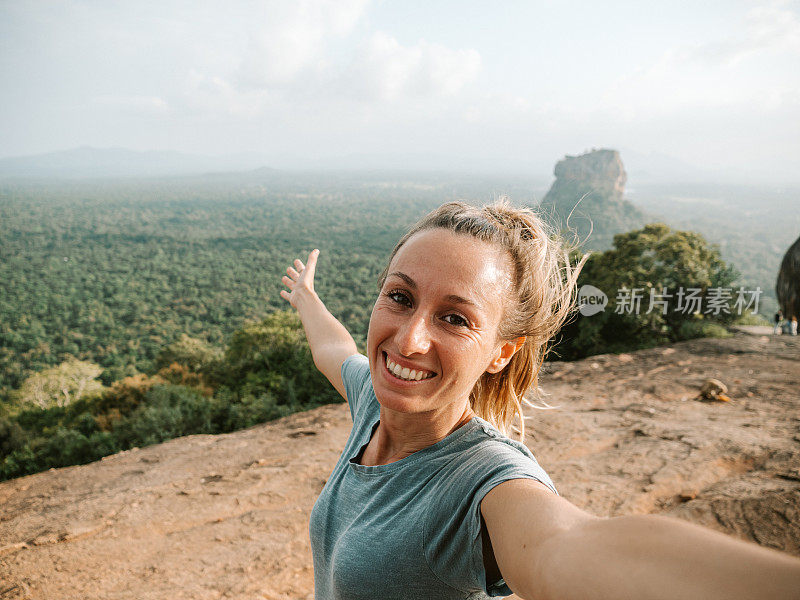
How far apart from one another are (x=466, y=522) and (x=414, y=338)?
17.4 inches

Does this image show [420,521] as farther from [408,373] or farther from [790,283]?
[790,283]

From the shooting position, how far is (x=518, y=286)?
1370mm

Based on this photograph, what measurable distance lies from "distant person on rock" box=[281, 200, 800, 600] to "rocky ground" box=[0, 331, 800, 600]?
2228 mm

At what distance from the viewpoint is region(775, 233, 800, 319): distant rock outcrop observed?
11.1 meters

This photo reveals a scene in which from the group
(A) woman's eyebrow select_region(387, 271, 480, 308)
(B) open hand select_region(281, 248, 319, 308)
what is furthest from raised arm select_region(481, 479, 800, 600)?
(B) open hand select_region(281, 248, 319, 308)

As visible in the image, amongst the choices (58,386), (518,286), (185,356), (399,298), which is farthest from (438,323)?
(58,386)

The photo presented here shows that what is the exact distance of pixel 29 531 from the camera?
12.3 feet

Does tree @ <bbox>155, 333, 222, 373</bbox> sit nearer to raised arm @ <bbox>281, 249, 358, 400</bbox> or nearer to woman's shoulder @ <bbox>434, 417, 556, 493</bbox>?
raised arm @ <bbox>281, 249, 358, 400</bbox>

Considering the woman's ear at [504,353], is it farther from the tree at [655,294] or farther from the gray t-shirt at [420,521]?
the tree at [655,294]

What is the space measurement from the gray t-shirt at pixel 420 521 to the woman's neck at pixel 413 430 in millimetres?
49

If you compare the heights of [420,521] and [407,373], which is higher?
[407,373]

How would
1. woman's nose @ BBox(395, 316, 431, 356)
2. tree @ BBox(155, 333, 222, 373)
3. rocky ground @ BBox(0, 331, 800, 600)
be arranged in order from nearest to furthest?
woman's nose @ BBox(395, 316, 431, 356) < rocky ground @ BBox(0, 331, 800, 600) < tree @ BBox(155, 333, 222, 373)

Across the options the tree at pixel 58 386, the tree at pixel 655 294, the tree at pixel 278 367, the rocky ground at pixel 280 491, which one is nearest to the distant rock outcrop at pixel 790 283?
the tree at pixel 655 294

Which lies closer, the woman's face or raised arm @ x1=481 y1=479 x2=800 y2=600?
raised arm @ x1=481 y1=479 x2=800 y2=600
